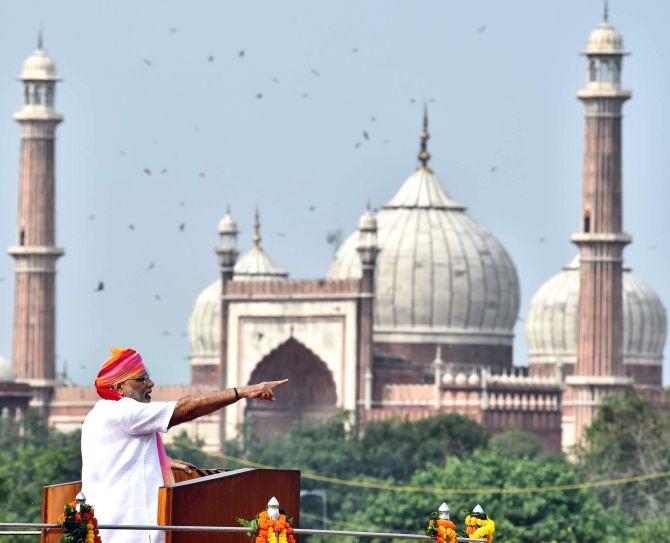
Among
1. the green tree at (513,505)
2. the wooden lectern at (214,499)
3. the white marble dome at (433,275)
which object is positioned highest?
the white marble dome at (433,275)

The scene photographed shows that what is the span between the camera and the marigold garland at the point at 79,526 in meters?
9.18

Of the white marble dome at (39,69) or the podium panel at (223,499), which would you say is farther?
the white marble dome at (39,69)

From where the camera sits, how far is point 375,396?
73688 mm

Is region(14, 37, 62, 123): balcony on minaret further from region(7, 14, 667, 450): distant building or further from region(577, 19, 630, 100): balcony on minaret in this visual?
region(577, 19, 630, 100): balcony on minaret

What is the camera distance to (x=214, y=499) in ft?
31.4

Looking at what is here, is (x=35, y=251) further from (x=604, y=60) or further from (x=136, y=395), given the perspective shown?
(x=136, y=395)

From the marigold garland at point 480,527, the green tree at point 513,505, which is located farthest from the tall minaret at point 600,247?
the marigold garland at point 480,527

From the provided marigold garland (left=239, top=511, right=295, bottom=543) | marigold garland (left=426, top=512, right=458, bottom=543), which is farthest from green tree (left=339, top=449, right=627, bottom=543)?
marigold garland (left=239, top=511, right=295, bottom=543)

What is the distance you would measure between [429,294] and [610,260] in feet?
28.6

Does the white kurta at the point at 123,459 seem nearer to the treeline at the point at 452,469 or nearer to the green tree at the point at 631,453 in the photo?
the treeline at the point at 452,469

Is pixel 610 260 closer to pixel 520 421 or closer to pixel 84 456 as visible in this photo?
pixel 520 421

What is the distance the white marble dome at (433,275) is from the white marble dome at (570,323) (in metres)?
2.18

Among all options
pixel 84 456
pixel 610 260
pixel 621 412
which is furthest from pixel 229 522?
pixel 610 260

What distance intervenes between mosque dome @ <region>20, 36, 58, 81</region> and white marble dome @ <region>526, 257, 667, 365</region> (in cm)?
1442
